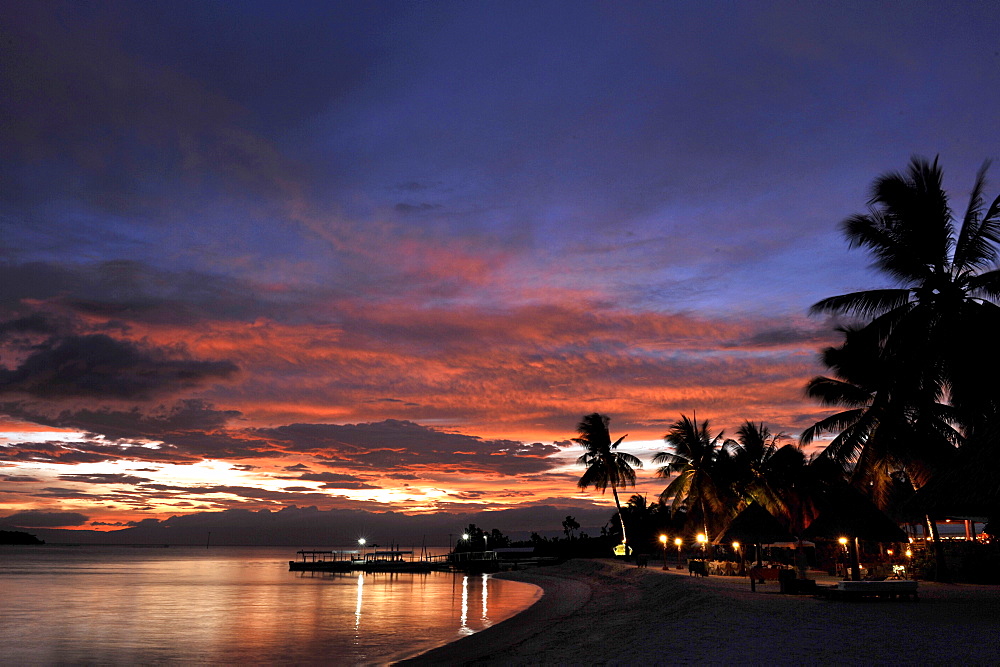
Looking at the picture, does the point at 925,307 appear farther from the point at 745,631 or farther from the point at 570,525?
the point at 570,525

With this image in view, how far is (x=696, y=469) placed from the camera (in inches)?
1423

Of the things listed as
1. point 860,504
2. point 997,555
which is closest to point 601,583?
point 860,504

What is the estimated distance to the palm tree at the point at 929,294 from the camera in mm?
17078

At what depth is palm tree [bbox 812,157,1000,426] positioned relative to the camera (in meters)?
17.1

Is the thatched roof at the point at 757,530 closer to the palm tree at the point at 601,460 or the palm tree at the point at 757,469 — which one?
the palm tree at the point at 757,469

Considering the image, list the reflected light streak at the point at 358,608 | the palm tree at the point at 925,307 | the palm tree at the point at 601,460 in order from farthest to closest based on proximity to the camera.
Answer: the palm tree at the point at 601,460, the reflected light streak at the point at 358,608, the palm tree at the point at 925,307

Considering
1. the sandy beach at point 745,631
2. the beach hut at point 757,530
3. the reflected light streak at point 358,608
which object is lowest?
the reflected light streak at point 358,608

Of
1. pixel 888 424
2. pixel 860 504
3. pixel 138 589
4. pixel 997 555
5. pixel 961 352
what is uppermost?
pixel 961 352

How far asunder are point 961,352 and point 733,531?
36.0 feet

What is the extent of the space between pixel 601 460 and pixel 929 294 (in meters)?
33.2

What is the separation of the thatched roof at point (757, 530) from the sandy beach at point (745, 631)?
5.14ft

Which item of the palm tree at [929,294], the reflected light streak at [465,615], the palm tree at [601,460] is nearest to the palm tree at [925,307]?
the palm tree at [929,294]

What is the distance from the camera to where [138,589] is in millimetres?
56562

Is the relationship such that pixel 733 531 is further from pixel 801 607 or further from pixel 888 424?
pixel 801 607
